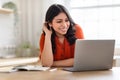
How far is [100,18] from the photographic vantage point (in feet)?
11.6

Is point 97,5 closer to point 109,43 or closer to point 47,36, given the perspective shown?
point 47,36

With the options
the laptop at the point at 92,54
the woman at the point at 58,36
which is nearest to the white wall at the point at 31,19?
the woman at the point at 58,36

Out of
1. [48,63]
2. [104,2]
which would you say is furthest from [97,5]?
[48,63]

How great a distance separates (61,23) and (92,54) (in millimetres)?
603

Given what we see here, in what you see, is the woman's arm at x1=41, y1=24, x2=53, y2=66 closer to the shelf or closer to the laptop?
the laptop

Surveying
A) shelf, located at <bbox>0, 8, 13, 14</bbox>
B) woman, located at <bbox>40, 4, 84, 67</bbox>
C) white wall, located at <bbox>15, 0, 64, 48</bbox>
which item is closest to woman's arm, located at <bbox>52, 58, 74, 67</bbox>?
woman, located at <bbox>40, 4, 84, 67</bbox>

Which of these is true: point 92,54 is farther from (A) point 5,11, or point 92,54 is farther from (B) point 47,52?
(A) point 5,11

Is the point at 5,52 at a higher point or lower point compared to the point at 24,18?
lower

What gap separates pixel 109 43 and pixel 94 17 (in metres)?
2.04

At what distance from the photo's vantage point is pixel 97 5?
11.8ft

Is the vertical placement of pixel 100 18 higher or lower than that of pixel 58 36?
higher

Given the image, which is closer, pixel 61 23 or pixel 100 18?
pixel 61 23

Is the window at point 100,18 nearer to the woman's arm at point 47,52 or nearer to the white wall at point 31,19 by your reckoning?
the white wall at point 31,19

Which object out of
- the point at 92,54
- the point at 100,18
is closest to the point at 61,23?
the point at 92,54
